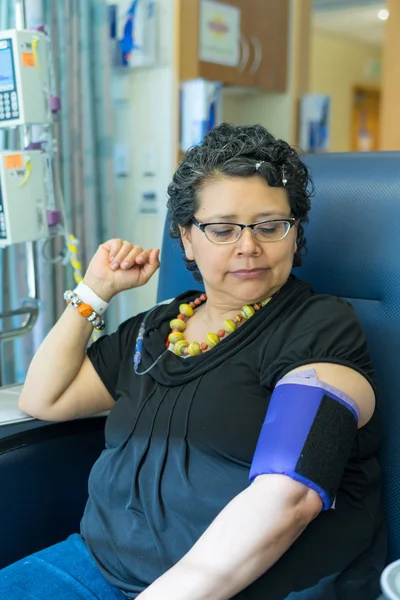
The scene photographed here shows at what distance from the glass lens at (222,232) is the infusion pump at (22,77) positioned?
0.97 meters

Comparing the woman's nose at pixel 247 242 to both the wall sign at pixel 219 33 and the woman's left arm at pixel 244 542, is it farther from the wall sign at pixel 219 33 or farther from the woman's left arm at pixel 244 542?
the wall sign at pixel 219 33

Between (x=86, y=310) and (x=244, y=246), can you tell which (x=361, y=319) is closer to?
(x=244, y=246)

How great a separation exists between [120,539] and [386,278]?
0.62 metres

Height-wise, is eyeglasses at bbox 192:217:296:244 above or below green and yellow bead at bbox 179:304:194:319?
above

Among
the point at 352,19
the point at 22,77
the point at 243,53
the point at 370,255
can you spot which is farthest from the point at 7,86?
the point at 352,19

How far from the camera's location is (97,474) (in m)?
1.19

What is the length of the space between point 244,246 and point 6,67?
3.70ft

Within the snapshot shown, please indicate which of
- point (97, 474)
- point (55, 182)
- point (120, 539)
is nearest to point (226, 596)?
point (120, 539)

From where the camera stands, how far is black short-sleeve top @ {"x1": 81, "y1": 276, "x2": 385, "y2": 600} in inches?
38.6

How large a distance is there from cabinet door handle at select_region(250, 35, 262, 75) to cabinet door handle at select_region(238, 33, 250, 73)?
0.15ft

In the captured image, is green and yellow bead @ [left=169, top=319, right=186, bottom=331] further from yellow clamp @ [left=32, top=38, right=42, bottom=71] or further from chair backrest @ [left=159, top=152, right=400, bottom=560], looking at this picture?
yellow clamp @ [left=32, top=38, right=42, bottom=71]

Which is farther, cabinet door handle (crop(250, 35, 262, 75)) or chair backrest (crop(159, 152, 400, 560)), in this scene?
cabinet door handle (crop(250, 35, 262, 75))

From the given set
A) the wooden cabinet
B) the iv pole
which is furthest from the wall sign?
the iv pole

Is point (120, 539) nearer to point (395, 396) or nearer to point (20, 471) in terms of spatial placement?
point (20, 471)
